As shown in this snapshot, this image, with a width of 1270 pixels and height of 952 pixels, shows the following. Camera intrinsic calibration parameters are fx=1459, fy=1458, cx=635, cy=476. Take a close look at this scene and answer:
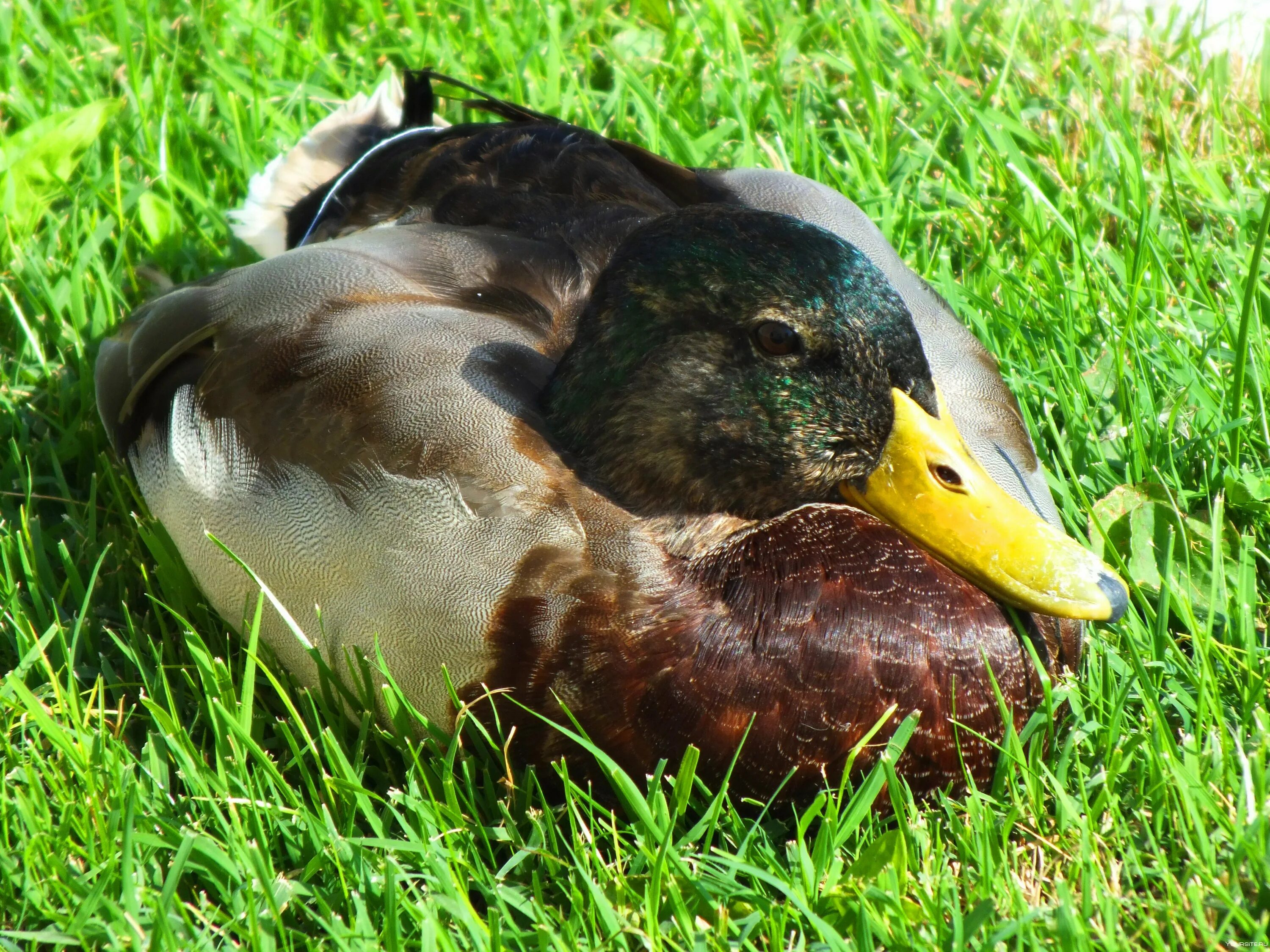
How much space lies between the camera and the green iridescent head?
8.13 feet

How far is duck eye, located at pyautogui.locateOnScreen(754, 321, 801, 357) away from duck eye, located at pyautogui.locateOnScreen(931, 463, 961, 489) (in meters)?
0.32

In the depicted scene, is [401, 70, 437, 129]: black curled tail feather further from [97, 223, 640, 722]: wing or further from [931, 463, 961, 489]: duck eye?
[931, 463, 961, 489]: duck eye

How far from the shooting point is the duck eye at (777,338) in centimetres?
248

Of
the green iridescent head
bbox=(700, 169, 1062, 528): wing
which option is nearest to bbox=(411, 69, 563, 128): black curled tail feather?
bbox=(700, 169, 1062, 528): wing

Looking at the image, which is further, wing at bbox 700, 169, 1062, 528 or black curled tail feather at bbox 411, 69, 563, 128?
black curled tail feather at bbox 411, 69, 563, 128

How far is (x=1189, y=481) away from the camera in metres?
3.21

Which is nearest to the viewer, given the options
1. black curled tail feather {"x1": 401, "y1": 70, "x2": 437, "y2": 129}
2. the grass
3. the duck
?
the grass

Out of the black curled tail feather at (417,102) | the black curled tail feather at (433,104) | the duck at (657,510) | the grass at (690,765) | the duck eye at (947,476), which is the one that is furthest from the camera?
the black curled tail feather at (417,102)

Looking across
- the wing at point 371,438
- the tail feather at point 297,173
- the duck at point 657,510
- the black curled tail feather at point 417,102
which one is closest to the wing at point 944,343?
the duck at point 657,510

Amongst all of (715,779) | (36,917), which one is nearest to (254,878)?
(36,917)

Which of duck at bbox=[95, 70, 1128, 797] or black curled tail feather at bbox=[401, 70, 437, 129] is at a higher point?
black curled tail feather at bbox=[401, 70, 437, 129]

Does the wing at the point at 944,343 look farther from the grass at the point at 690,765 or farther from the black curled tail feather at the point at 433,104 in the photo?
the black curled tail feather at the point at 433,104

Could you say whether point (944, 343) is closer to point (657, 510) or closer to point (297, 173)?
point (657, 510)

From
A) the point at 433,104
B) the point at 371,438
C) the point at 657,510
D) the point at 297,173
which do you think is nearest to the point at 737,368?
the point at 657,510
